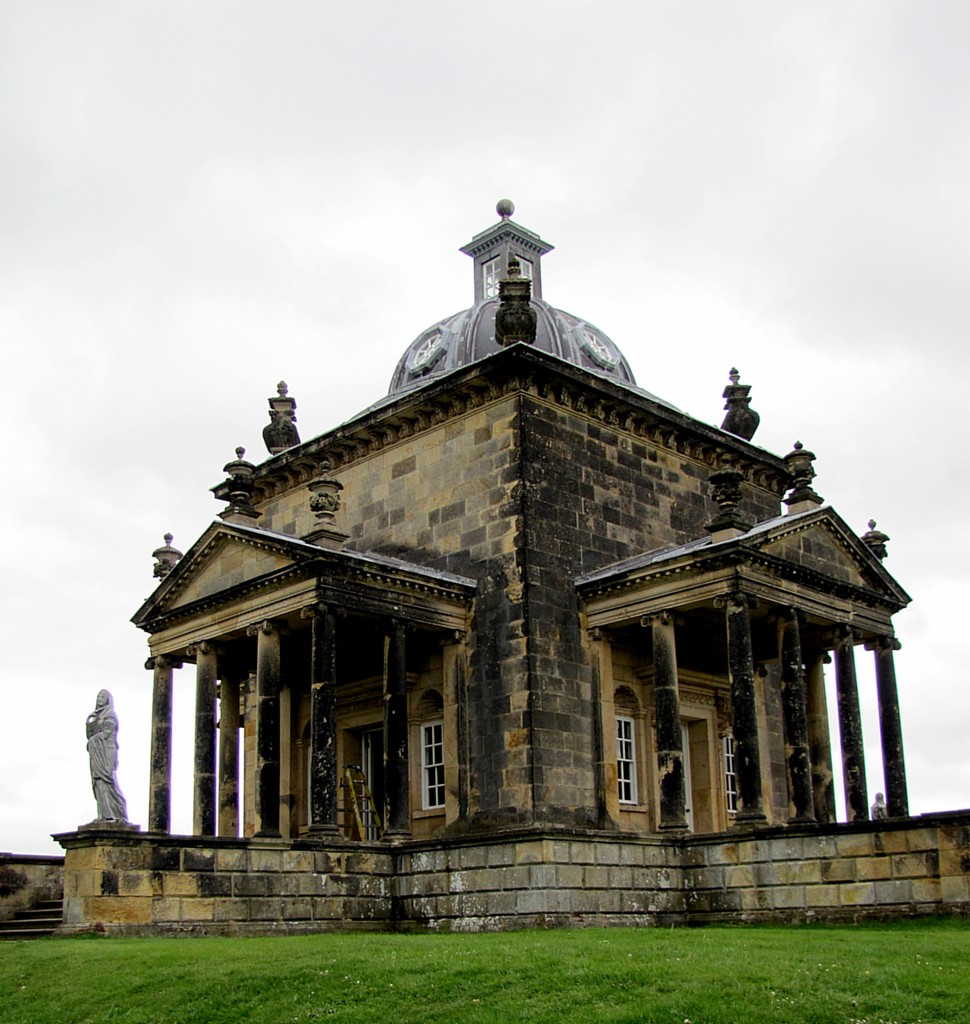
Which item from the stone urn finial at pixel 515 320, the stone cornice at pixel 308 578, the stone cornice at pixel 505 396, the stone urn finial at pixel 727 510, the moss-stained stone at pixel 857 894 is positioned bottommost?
the moss-stained stone at pixel 857 894

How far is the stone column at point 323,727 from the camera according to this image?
22000mm

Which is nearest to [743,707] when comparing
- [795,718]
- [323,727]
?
[795,718]

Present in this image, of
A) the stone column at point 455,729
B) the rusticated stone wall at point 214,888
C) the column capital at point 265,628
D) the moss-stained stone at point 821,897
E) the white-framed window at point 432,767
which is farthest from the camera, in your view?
the white-framed window at point 432,767

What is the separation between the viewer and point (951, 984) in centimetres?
1237

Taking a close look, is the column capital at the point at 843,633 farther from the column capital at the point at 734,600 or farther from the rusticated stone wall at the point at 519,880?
the rusticated stone wall at the point at 519,880

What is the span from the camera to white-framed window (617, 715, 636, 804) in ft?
82.2

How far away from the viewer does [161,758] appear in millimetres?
25750

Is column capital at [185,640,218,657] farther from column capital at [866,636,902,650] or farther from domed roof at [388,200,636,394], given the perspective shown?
column capital at [866,636,902,650]

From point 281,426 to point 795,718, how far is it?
571 inches

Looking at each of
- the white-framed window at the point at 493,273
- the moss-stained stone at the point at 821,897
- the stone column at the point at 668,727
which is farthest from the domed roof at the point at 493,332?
the moss-stained stone at the point at 821,897

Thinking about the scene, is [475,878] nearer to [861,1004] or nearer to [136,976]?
[136,976]

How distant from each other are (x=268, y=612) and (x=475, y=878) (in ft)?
19.7

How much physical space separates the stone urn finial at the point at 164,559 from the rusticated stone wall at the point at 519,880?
28.2 feet

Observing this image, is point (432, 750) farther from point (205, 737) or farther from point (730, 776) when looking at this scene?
point (730, 776)
